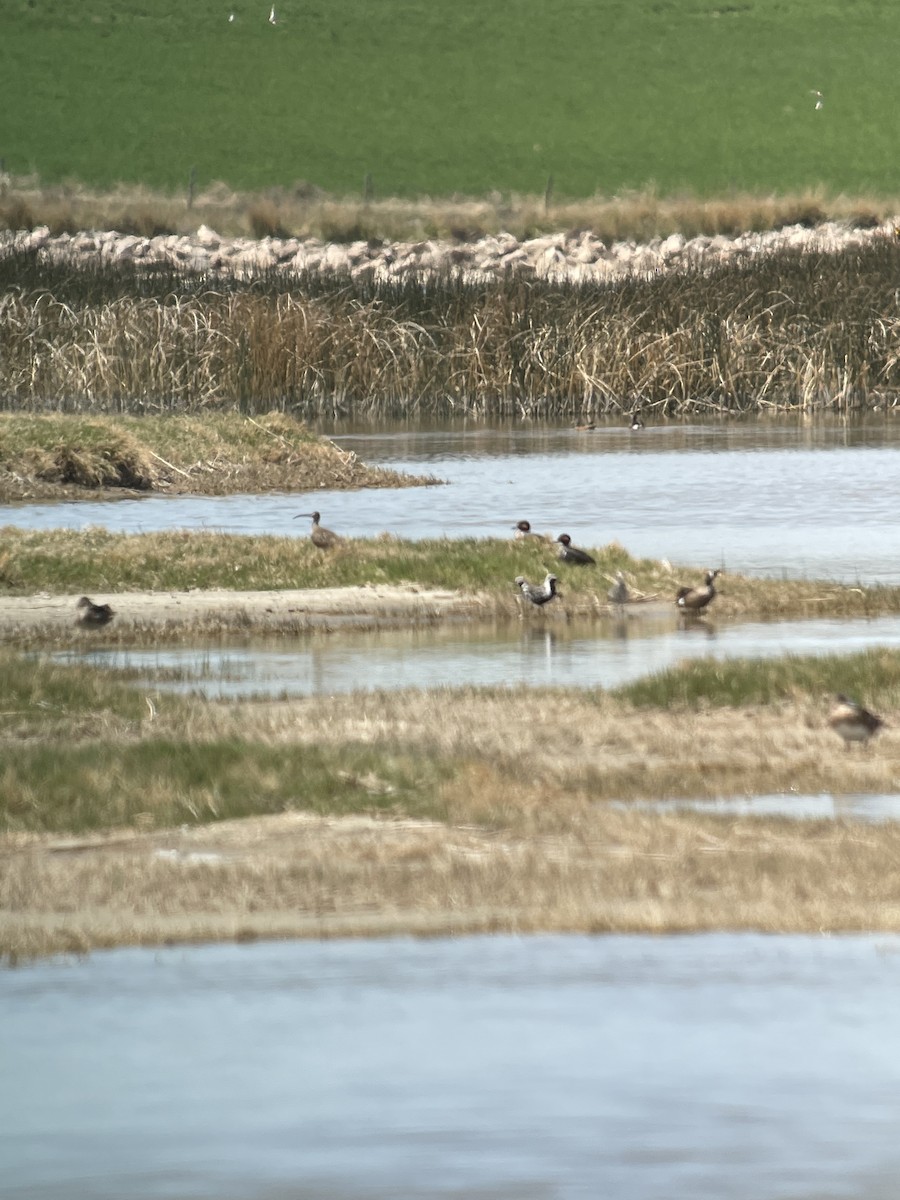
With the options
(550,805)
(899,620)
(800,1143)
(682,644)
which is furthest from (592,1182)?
(899,620)

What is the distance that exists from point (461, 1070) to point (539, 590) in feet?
39.5

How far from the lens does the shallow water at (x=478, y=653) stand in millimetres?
14805

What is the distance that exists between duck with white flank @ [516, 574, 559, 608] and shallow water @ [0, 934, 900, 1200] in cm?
1033

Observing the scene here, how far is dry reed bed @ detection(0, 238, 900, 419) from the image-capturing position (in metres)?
38.8

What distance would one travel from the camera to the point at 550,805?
Answer: 10.4 m

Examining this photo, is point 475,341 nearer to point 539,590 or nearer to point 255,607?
point 539,590

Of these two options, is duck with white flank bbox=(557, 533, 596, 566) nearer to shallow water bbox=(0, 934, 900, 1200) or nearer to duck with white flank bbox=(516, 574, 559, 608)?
duck with white flank bbox=(516, 574, 559, 608)

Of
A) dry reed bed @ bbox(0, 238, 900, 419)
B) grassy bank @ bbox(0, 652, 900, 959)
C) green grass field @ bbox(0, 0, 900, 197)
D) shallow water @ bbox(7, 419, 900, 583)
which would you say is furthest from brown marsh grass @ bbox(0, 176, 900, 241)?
grassy bank @ bbox(0, 652, 900, 959)

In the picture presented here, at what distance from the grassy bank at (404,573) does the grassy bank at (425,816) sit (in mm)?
5251

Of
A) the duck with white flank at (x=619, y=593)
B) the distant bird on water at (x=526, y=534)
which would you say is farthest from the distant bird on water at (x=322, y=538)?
the duck with white flank at (x=619, y=593)

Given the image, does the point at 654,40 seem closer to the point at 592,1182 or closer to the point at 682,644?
the point at 682,644

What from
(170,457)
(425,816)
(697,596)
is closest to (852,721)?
(425,816)

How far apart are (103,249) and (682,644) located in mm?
45675

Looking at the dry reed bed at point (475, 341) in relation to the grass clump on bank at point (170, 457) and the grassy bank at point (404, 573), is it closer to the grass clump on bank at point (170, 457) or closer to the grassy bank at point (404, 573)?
the grass clump on bank at point (170, 457)
